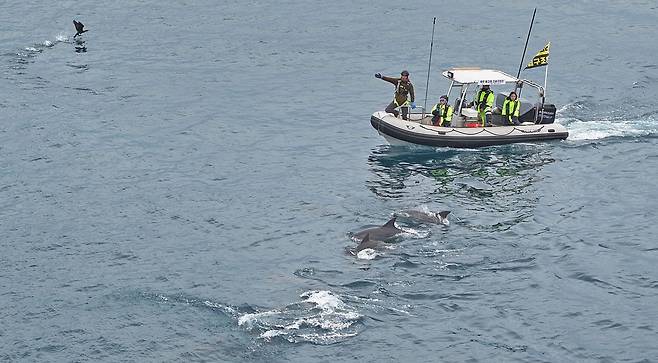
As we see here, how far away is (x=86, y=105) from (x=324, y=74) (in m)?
14.2

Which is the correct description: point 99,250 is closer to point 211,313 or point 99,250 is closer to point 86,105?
point 211,313

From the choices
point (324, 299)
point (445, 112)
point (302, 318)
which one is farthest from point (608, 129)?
point (302, 318)

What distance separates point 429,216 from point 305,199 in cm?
580

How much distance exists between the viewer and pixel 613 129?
160 ft

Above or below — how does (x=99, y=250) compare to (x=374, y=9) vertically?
below

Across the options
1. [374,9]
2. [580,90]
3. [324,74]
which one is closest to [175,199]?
[324,74]

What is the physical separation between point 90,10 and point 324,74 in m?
23.0

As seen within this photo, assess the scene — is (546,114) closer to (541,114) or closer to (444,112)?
(541,114)

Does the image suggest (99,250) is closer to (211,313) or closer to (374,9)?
(211,313)

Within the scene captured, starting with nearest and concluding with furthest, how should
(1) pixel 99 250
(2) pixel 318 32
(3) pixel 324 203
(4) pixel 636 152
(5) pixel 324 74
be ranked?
(1) pixel 99 250, (3) pixel 324 203, (4) pixel 636 152, (5) pixel 324 74, (2) pixel 318 32

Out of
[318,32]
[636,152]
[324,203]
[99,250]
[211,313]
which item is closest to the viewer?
[211,313]

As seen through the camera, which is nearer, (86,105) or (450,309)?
(450,309)

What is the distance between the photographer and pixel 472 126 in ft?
155

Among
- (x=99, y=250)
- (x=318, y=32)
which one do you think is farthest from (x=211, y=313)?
(x=318, y=32)
